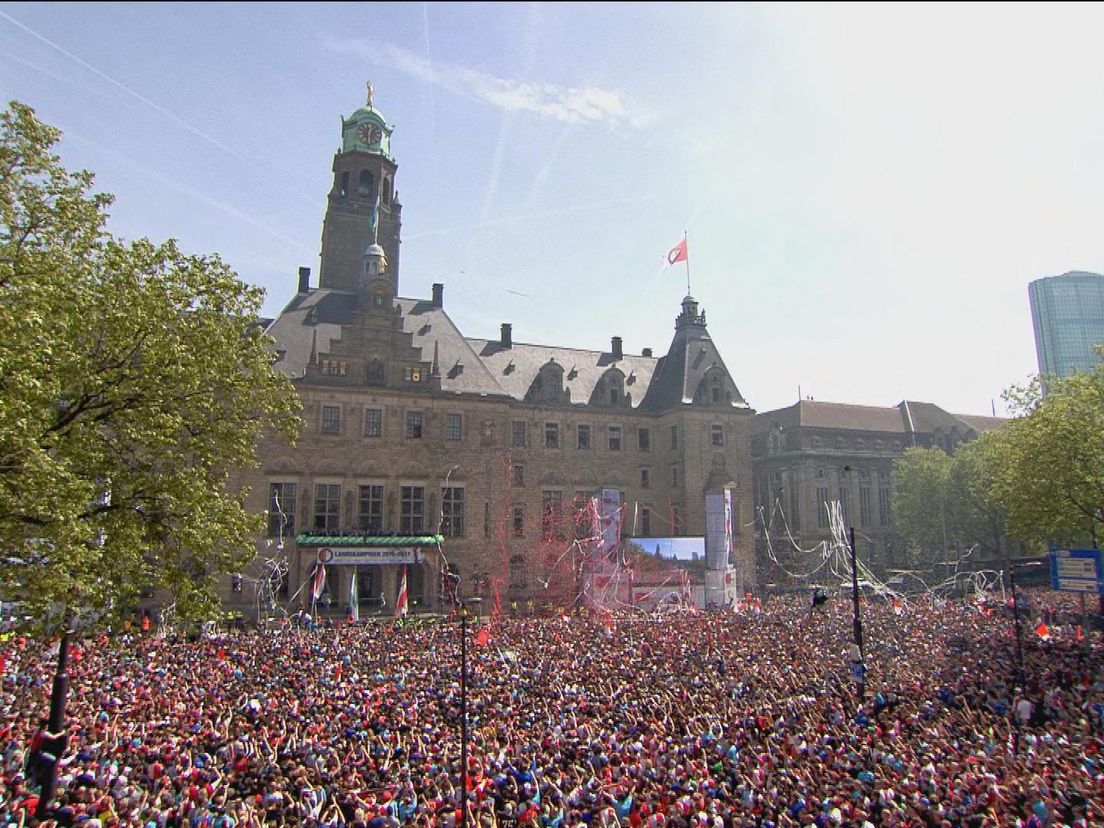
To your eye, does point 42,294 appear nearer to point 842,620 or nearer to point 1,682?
point 1,682

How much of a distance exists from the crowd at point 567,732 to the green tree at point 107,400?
125 inches

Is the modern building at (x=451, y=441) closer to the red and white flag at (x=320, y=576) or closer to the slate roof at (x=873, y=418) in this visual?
the red and white flag at (x=320, y=576)

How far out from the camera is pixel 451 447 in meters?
49.6

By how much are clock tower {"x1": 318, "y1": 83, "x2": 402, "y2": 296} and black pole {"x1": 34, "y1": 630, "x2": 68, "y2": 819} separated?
4840 cm

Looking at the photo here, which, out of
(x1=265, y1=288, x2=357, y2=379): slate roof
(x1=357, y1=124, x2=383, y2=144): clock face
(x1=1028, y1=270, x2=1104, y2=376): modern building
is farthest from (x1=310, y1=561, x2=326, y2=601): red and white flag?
(x1=1028, y1=270, x2=1104, y2=376): modern building

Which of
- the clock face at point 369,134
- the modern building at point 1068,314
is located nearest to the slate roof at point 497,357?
the clock face at point 369,134

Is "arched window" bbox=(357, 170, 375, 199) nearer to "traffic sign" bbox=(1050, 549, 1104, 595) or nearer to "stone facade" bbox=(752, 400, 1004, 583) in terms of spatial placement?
"stone facade" bbox=(752, 400, 1004, 583)

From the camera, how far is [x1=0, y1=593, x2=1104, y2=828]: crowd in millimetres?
11922

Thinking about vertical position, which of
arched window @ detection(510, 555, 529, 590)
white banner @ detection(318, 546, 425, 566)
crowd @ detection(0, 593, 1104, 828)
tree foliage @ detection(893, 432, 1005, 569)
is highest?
tree foliage @ detection(893, 432, 1005, 569)

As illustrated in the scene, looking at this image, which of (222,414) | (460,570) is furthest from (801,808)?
(460,570)

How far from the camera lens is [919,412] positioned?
8606 cm

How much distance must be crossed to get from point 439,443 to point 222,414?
3122cm

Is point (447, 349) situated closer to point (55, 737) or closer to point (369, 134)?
point (369, 134)

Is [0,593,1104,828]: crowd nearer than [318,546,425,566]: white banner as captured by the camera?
Yes
